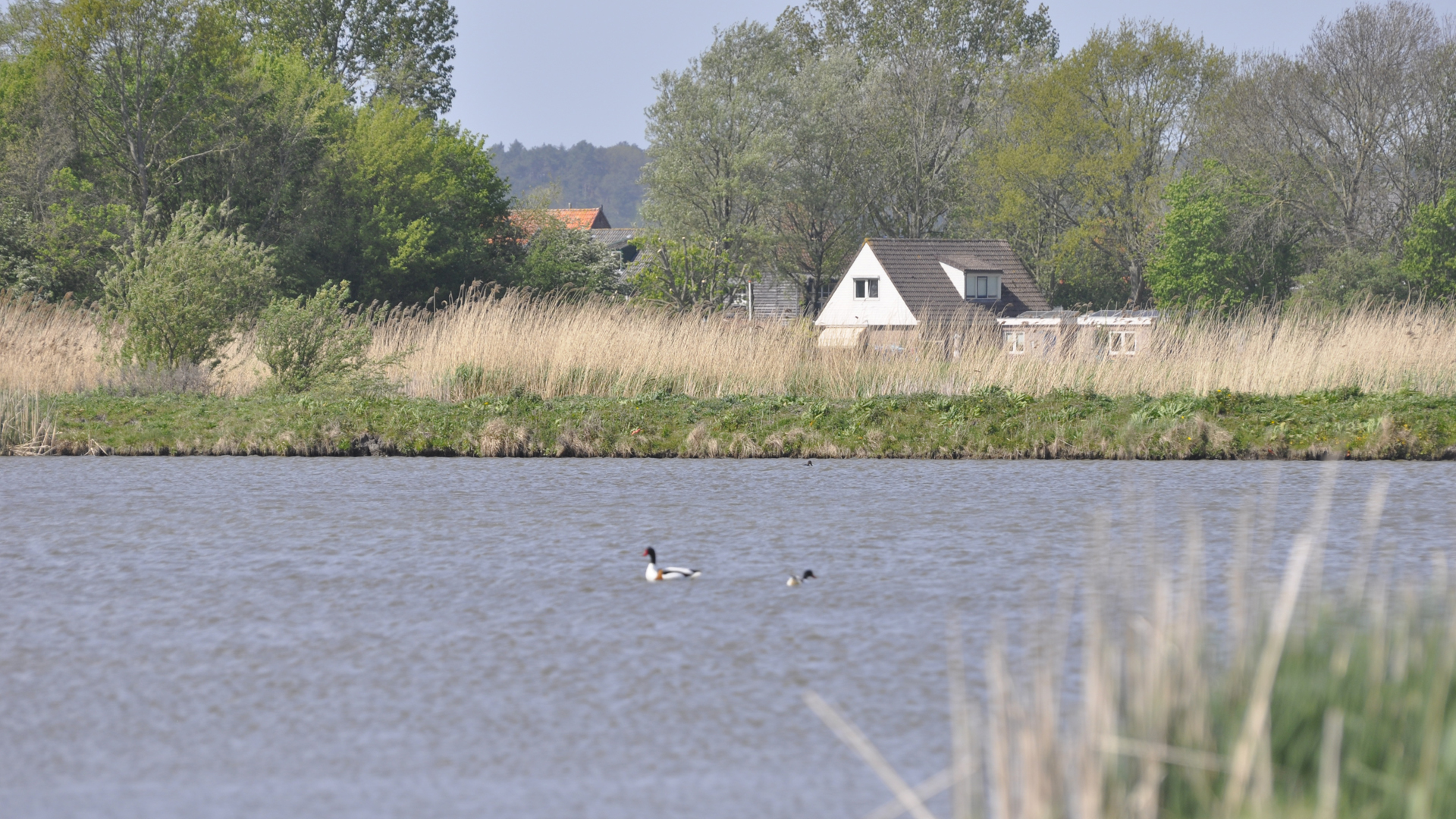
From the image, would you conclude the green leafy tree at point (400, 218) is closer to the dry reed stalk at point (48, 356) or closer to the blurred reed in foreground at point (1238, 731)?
the dry reed stalk at point (48, 356)

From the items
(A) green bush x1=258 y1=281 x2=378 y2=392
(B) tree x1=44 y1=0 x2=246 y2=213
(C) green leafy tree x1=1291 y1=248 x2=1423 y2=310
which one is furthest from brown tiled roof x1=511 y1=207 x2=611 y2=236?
(A) green bush x1=258 y1=281 x2=378 y2=392

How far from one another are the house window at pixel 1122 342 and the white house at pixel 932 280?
38.4 m

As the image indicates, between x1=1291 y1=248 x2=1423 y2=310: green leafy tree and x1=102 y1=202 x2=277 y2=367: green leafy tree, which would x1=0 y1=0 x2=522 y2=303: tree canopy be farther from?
x1=1291 y1=248 x2=1423 y2=310: green leafy tree

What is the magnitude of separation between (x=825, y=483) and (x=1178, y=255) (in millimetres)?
47848

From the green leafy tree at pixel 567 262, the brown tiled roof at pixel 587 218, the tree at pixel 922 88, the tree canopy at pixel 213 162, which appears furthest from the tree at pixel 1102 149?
the brown tiled roof at pixel 587 218

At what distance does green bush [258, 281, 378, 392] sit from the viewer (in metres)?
17.5

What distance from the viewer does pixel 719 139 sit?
6188cm

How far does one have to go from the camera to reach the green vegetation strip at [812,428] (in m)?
14.2

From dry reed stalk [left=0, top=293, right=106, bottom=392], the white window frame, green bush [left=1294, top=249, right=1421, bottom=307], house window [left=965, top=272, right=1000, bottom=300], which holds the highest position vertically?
green bush [left=1294, top=249, right=1421, bottom=307]

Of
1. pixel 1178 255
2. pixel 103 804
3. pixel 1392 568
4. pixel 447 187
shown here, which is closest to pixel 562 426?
pixel 1392 568

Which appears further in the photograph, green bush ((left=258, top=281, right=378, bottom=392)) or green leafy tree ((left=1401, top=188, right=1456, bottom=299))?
green leafy tree ((left=1401, top=188, right=1456, bottom=299))

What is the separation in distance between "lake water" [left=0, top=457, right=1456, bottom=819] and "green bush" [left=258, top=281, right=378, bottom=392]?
484 centimetres

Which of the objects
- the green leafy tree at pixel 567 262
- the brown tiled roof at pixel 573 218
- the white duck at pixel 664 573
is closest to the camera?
the white duck at pixel 664 573

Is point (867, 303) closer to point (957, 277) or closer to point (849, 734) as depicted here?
point (957, 277)
